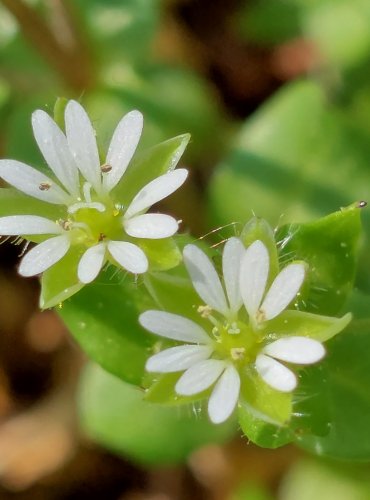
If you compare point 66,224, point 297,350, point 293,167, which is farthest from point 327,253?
point 293,167

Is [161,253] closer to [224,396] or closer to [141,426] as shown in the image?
[224,396]

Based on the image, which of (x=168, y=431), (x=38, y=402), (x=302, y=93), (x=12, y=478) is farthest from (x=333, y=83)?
(x=12, y=478)

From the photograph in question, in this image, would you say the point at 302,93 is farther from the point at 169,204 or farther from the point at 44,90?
the point at 44,90

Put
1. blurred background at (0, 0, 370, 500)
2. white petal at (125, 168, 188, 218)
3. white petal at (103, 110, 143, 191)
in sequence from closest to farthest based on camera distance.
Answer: white petal at (125, 168, 188, 218), white petal at (103, 110, 143, 191), blurred background at (0, 0, 370, 500)

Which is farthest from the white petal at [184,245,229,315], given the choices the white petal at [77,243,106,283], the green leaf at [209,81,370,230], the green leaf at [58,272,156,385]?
the green leaf at [209,81,370,230]

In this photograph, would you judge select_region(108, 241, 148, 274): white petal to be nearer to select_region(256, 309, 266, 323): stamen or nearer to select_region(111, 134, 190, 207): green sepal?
select_region(111, 134, 190, 207): green sepal

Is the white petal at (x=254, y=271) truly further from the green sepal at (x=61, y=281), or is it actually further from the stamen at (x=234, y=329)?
the green sepal at (x=61, y=281)
